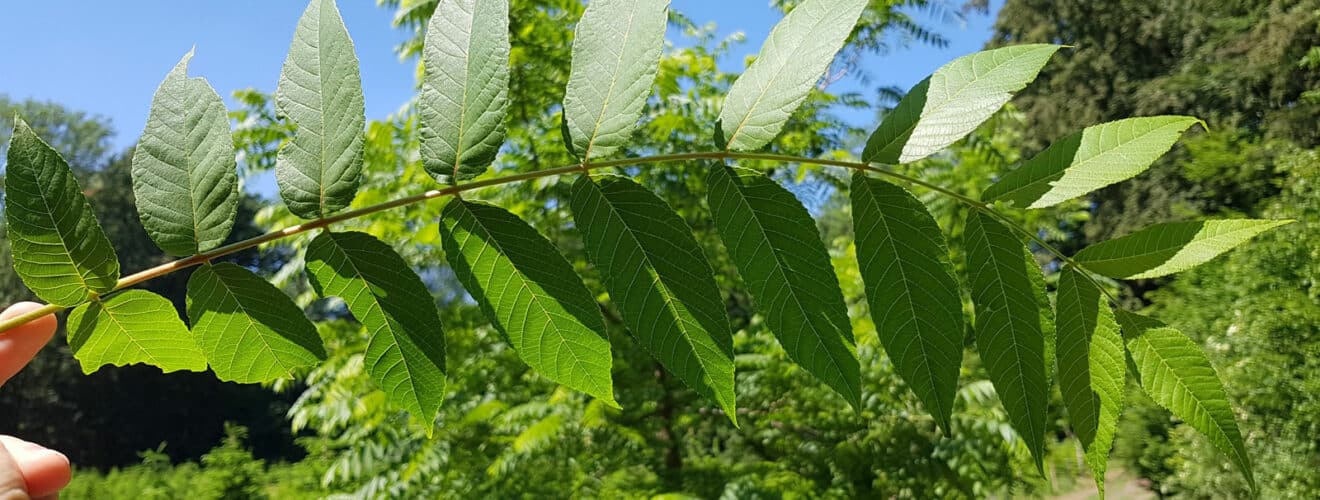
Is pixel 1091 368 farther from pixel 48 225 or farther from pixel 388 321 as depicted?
pixel 48 225

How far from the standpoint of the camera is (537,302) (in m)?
0.33

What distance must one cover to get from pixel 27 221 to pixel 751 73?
32 centimetres

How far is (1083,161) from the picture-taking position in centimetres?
38

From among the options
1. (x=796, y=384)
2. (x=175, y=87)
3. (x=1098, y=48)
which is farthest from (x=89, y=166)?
(x=1098, y=48)

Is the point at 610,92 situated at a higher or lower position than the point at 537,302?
higher

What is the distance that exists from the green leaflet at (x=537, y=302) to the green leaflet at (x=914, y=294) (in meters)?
0.13

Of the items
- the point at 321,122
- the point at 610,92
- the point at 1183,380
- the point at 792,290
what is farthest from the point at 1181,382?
the point at 321,122

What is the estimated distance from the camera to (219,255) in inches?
13.2

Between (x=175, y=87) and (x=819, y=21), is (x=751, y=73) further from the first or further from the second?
(x=175, y=87)

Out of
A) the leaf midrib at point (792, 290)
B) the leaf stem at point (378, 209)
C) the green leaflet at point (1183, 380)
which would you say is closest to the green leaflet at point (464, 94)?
the leaf stem at point (378, 209)

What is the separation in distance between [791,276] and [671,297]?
0.18ft

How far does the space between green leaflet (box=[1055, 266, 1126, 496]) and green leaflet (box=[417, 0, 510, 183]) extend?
0.28 metres

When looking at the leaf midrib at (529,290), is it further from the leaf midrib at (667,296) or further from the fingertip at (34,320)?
the fingertip at (34,320)

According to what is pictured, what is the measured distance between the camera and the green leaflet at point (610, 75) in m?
0.35
